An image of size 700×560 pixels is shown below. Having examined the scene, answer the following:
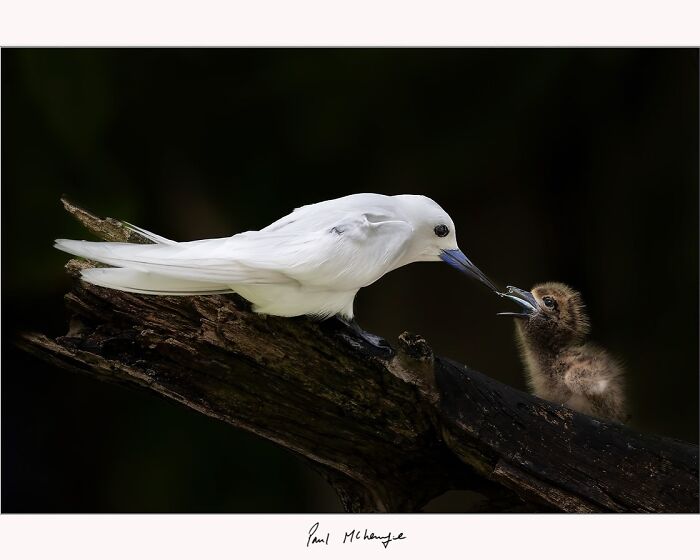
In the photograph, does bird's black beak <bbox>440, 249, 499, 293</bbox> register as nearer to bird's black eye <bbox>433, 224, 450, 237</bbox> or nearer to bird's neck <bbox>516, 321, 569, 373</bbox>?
bird's black eye <bbox>433, 224, 450, 237</bbox>

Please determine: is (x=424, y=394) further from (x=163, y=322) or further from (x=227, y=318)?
(x=163, y=322)

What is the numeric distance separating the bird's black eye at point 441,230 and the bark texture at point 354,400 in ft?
0.81

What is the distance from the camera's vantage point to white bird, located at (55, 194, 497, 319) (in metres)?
1.51

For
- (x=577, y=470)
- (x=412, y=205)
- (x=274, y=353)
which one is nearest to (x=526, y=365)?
(x=577, y=470)

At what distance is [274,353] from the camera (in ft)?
5.35

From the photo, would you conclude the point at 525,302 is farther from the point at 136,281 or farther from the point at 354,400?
the point at 136,281

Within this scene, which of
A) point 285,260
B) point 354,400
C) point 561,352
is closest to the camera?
point 285,260

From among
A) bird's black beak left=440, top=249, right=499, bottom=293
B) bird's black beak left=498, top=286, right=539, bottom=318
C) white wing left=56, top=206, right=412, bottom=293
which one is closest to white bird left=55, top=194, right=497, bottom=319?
white wing left=56, top=206, right=412, bottom=293

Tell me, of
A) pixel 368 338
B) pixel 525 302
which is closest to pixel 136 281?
pixel 368 338

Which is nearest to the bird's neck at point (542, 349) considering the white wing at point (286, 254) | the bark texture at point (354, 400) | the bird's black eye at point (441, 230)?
the bark texture at point (354, 400)

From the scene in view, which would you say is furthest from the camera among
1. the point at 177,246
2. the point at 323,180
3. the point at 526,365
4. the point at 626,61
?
the point at 323,180

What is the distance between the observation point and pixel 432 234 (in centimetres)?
172

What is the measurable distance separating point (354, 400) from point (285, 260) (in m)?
0.31

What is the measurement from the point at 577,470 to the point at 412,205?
609 mm
